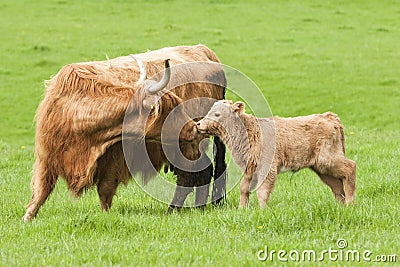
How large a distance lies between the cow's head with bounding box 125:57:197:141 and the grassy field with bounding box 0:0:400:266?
88 centimetres

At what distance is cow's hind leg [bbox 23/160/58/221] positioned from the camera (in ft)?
24.8

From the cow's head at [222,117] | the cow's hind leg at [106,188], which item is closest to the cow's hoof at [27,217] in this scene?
the cow's hind leg at [106,188]

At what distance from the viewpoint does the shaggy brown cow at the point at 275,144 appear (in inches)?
300

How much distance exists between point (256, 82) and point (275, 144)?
14063 millimetres

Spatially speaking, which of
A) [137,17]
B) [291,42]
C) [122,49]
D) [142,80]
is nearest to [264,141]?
[142,80]

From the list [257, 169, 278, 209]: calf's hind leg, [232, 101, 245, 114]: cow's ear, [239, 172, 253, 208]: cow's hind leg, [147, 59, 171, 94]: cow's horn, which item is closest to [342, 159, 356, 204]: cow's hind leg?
[257, 169, 278, 209]: calf's hind leg

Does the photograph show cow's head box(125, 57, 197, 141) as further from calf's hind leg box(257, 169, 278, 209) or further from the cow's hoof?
the cow's hoof

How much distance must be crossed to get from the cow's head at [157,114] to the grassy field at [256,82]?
0.88 m

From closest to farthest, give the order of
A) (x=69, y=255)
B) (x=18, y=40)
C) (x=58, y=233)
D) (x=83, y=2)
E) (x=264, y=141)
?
1. (x=69, y=255)
2. (x=58, y=233)
3. (x=264, y=141)
4. (x=18, y=40)
5. (x=83, y=2)

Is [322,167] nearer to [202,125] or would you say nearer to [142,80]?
[202,125]

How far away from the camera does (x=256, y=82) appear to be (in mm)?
21562

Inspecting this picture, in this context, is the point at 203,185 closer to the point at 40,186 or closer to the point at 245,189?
the point at 245,189

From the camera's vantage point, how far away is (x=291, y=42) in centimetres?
2522

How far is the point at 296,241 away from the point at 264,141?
1931 mm
